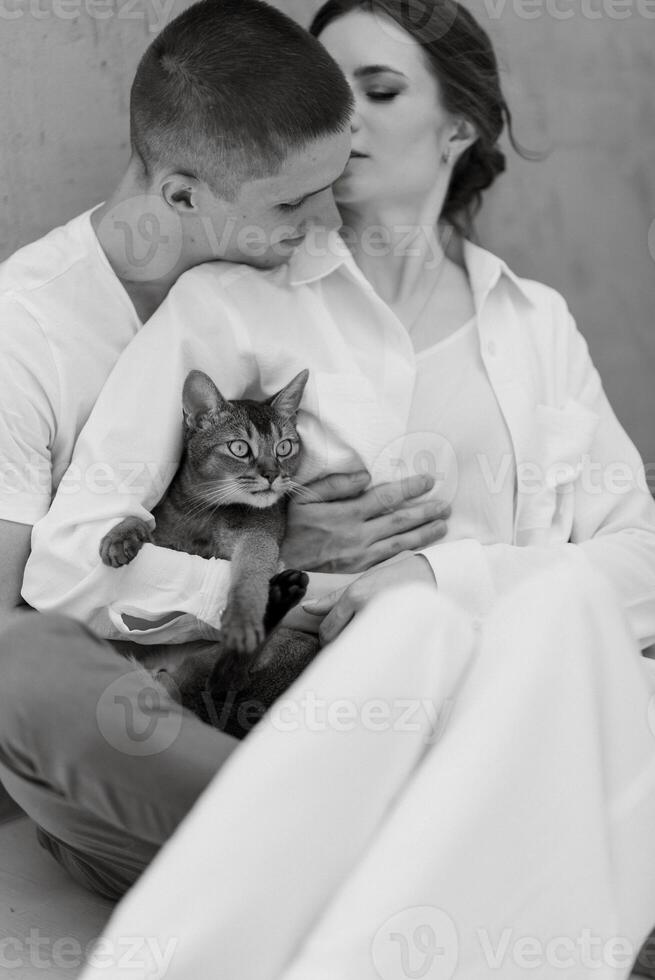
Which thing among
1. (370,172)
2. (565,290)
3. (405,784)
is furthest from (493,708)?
(565,290)

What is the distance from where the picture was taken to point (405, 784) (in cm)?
118

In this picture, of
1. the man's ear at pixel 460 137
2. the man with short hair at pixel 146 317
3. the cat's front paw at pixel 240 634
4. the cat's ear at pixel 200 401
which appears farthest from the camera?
the man's ear at pixel 460 137

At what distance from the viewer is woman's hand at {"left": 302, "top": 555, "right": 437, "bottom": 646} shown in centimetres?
154

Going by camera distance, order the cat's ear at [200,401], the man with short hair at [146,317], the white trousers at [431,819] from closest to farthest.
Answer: the white trousers at [431,819]
the man with short hair at [146,317]
the cat's ear at [200,401]

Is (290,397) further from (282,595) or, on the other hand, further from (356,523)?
(282,595)

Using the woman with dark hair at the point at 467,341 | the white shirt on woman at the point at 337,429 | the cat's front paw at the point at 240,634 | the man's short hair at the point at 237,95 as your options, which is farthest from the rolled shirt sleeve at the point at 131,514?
the woman with dark hair at the point at 467,341

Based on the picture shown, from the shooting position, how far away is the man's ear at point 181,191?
63.7 inches

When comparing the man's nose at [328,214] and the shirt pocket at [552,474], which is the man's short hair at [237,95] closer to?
the man's nose at [328,214]


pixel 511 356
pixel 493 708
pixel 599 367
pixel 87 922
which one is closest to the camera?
pixel 493 708

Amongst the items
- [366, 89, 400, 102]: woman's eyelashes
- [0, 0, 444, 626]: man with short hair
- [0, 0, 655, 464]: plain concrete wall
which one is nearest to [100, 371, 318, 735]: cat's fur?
[0, 0, 444, 626]: man with short hair

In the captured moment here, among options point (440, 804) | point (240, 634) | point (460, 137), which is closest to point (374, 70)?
point (460, 137)

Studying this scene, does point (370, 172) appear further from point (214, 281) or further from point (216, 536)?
point (216, 536)

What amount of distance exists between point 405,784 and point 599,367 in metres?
1.51

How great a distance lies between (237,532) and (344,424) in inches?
9.1
